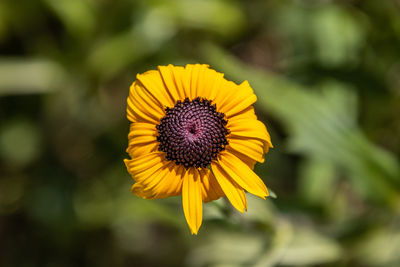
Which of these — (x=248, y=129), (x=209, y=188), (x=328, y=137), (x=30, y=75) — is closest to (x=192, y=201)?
(x=209, y=188)

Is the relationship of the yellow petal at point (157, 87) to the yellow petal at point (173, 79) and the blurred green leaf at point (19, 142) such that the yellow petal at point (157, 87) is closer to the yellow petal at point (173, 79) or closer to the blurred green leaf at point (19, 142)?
the yellow petal at point (173, 79)

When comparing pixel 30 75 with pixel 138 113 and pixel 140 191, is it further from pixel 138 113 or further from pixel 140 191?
pixel 140 191

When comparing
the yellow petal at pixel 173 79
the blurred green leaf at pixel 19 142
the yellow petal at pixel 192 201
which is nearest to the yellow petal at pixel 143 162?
the yellow petal at pixel 192 201

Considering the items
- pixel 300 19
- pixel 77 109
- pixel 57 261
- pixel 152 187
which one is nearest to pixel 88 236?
pixel 57 261

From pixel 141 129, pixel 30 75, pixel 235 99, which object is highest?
pixel 30 75

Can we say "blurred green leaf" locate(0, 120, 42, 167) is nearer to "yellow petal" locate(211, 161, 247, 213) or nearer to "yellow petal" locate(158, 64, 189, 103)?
"yellow petal" locate(158, 64, 189, 103)

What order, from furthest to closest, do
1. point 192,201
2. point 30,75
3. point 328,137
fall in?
point 30,75 < point 328,137 < point 192,201

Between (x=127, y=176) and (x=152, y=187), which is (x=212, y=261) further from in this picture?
(x=152, y=187)
